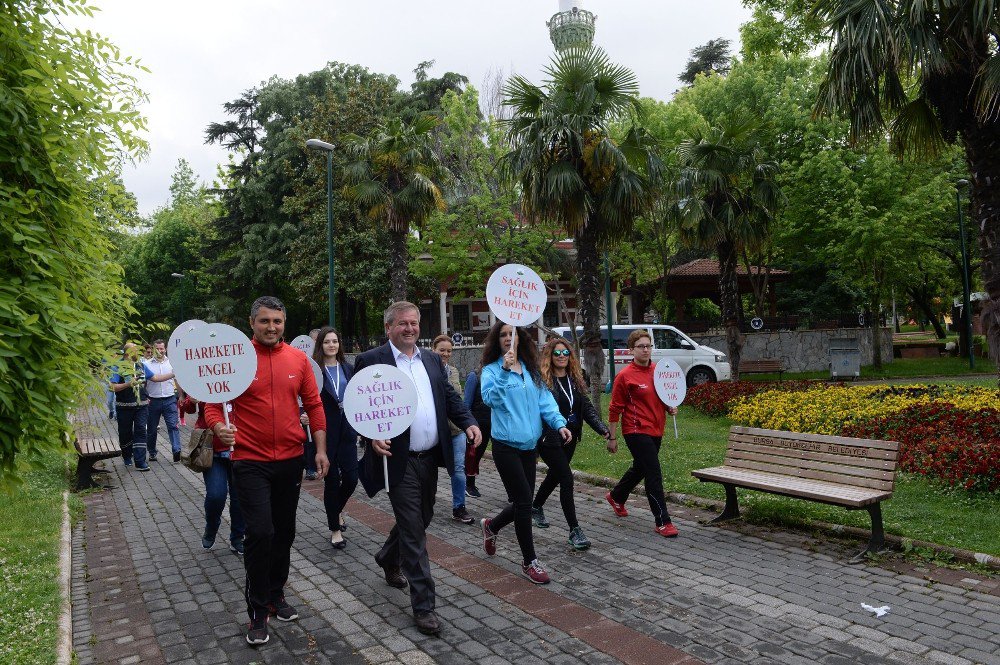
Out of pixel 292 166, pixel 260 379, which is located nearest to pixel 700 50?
pixel 292 166

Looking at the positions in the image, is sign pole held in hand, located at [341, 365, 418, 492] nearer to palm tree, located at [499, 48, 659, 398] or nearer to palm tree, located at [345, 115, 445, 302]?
palm tree, located at [499, 48, 659, 398]

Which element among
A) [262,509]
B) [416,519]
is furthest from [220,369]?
[416,519]

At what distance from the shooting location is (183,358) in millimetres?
4855

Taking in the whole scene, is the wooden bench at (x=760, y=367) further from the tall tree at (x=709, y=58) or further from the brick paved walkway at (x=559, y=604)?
the tall tree at (x=709, y=58)

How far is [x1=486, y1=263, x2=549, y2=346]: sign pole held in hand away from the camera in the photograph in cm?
589

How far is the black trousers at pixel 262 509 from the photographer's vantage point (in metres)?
4.52

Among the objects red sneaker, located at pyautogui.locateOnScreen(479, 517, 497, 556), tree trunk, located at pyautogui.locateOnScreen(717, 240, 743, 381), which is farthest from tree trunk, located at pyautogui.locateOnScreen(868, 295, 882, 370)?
red sneaker, located at pyautogui.locateOnScreen(479, 517, 497, 556)

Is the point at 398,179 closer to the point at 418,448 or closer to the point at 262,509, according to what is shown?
the point at 418,448

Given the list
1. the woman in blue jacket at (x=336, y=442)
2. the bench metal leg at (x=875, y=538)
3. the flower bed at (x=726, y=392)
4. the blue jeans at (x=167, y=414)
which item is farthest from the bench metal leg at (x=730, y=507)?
the blue jeans at (x=167, y=414)

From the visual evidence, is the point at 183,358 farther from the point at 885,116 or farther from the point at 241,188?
the point at 241,188

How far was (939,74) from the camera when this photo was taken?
9883 millimetres

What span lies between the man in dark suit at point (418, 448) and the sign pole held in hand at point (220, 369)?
0.84 metres

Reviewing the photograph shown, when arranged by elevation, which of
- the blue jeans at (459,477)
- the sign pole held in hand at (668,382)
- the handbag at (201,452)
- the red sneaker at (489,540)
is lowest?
the red sneaker at (489,540)

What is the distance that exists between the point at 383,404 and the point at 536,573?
1.75 metres
